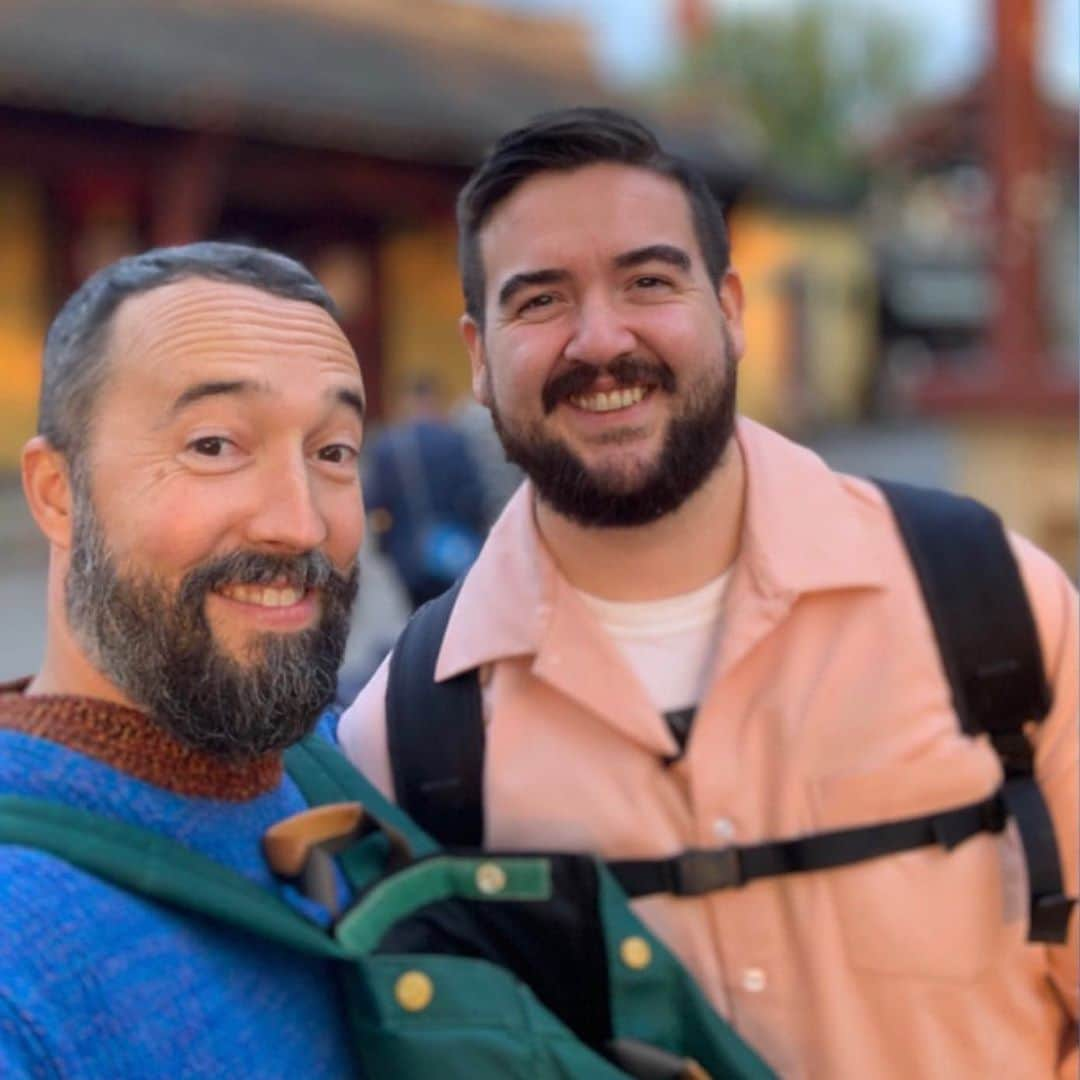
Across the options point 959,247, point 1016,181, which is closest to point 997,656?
point 1016,181

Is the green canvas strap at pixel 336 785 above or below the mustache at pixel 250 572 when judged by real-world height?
below

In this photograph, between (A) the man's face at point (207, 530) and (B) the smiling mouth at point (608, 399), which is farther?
(B) the smiling mouth at point (608, 399)

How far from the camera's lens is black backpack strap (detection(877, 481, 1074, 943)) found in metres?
1.86

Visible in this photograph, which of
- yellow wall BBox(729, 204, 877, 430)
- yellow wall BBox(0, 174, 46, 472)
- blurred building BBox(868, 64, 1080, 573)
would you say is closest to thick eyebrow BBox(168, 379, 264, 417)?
blurred building BBox(868, 64, 1080, 573)

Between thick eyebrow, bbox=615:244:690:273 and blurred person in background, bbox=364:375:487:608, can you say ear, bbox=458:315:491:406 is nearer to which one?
thick eyebrow, bbox=615:244:690:273

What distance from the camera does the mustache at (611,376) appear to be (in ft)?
6.18

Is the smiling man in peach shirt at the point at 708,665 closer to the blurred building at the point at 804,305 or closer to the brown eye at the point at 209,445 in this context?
the brown eye at the point at 209,445

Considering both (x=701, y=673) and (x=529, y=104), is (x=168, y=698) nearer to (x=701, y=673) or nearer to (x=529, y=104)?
(x=701, y=673)

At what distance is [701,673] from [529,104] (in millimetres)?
14670

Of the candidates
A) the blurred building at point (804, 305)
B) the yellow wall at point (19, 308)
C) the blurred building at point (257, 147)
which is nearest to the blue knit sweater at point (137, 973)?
the blurred building at point (257, 147)

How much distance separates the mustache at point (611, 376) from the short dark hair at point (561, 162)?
0.18m

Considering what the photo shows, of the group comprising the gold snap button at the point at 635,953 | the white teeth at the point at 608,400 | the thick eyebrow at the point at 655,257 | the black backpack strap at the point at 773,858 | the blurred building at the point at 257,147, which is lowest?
the gold snap button at the point at 635,953

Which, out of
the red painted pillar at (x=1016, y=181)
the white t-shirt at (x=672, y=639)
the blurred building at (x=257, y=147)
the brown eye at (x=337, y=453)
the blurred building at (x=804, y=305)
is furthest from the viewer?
the blurred building at (x=804, y=305)

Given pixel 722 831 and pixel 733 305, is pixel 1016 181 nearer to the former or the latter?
pixel 733 305
